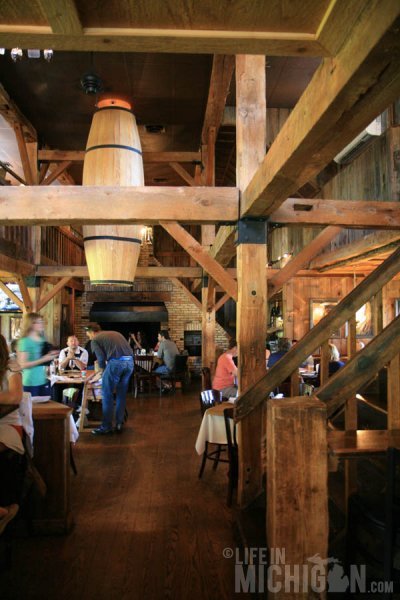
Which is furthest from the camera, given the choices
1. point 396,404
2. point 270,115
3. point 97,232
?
point 270,115

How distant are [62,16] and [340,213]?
10.1ft

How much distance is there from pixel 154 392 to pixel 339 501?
692 centimetres

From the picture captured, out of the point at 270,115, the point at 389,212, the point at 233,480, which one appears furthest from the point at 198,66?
the point at 233,480

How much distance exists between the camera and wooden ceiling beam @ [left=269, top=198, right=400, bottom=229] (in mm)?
3787

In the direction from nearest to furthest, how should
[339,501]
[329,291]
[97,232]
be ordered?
[339,501], [97,232], [329,291]

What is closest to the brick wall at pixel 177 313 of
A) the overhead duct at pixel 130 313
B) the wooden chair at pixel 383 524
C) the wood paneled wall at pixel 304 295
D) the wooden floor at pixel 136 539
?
the overhead duct at pixel 130 313

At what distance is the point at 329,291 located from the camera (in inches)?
420

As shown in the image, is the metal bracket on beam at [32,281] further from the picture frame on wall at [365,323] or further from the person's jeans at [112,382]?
the picture frame on wall at [365,323]

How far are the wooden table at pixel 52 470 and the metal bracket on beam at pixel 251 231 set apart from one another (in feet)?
6.41

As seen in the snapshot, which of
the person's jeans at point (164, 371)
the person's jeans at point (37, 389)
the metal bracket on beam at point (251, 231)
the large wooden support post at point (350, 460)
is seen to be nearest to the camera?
the large wooden support post at point (350, 460)

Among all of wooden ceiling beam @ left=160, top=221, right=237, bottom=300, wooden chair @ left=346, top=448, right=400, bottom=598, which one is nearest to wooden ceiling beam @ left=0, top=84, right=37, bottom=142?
wooden ceiling beam @ left=160, top=221, right=237, bottom=300

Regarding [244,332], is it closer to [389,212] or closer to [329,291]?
[389,212]

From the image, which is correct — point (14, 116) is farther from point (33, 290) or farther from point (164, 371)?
point (164, 371)

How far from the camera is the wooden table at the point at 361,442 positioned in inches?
70.2
